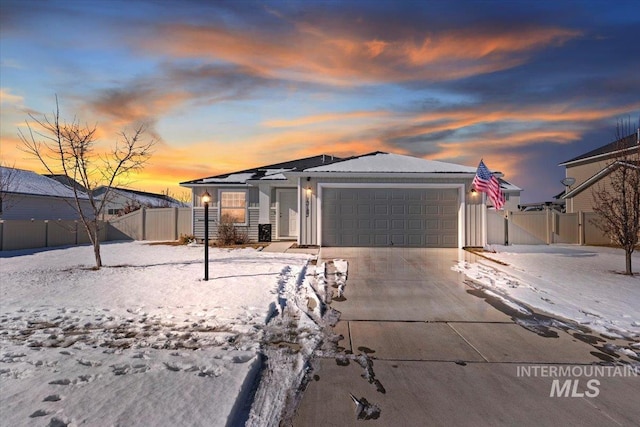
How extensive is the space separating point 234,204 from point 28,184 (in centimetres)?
1474

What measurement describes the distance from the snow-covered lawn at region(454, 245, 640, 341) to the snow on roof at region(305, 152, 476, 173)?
364 cm

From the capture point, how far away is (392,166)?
13227mm

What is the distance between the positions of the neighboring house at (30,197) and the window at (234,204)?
26.9 feet

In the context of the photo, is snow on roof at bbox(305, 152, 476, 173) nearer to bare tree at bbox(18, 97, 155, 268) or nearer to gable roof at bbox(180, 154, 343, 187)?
gable roof at bbox(180, 154, 343, 187)

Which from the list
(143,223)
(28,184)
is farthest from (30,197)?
(143,223)

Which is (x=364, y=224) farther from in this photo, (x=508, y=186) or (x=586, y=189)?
(x=508, y=186)

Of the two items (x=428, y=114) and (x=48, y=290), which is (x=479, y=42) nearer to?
(x=428, y=114)

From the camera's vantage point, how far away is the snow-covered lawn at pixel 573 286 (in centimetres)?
497

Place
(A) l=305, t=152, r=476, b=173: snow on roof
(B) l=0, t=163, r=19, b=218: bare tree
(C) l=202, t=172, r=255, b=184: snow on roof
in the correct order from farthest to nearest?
(B) l=0, t=163, r=19, b=218: bare tree, (C) l=202, t=172, r=255, b=184: snow on roof, (A) l=305, t=152, r=476, b=173: snow on roof

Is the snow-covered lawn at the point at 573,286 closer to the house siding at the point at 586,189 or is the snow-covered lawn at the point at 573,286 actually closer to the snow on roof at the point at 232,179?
the house siding at the point at 586,189

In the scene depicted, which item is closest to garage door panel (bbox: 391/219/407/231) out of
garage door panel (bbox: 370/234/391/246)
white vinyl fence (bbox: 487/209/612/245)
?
garage door panel (bbox: 370/234/391/246)

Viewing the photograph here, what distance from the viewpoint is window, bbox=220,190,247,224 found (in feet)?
53.6

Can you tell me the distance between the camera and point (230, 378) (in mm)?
2996

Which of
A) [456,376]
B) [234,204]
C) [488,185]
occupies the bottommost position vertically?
[456,376]
